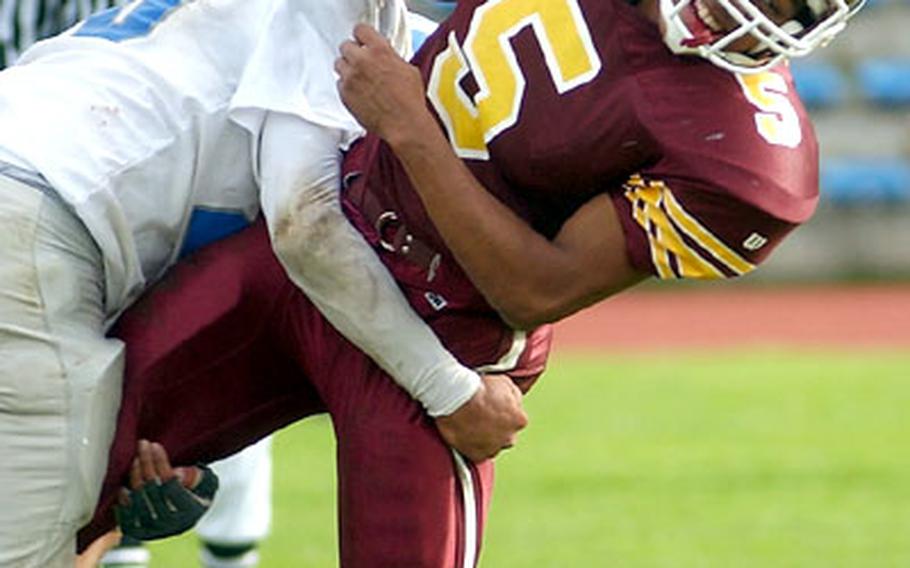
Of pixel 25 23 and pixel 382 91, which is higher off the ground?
pixel 382 91

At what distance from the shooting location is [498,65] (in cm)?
351

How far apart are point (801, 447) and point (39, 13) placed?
4.32 meters

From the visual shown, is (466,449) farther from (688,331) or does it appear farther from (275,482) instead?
(688,331)

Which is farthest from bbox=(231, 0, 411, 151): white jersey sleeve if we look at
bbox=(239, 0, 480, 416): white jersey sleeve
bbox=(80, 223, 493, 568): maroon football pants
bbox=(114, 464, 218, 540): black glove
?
bbox=(114, 464, 218, 540): black glove

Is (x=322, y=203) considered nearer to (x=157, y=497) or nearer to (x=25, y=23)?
(x=157, y=497)

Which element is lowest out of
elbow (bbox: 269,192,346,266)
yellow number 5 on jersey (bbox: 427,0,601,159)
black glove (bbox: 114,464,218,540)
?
black glove (bbox: 114,464,218,540)

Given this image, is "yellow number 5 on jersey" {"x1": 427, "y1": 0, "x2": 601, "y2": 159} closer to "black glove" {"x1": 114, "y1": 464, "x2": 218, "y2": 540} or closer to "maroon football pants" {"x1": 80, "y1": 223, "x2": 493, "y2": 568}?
"maroon football pants" {"x1": 80, "y1": 223, "x2": 493, "y2": 568}

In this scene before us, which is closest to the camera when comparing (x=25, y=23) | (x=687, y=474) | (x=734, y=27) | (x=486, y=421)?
(x=734, y=27)

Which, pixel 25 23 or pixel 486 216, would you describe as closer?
pixel 486 216

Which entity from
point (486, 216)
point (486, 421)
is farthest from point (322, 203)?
point (486, 421)

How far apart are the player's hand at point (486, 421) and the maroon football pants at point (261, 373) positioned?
0.04m

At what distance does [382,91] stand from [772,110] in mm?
598

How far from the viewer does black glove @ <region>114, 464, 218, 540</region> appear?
3.69m

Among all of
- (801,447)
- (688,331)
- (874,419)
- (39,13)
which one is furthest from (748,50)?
(688,331)
